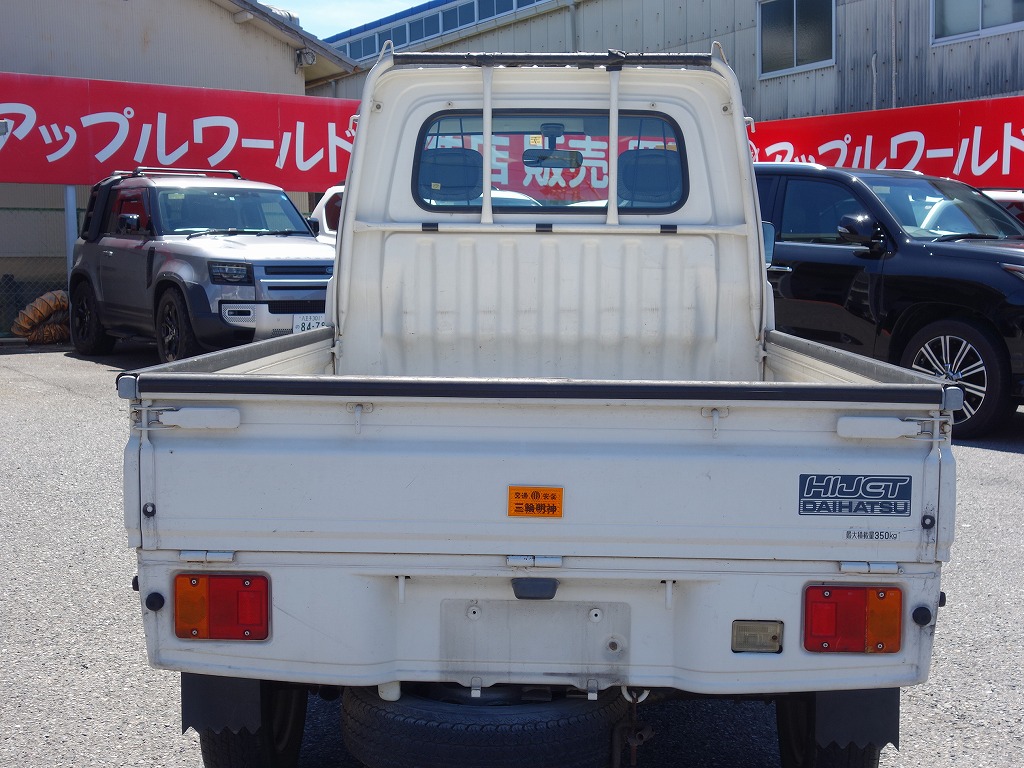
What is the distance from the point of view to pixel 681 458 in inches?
103

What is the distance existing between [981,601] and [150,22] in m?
18.3

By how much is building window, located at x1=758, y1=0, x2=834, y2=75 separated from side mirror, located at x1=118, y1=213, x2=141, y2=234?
1430 centimetres

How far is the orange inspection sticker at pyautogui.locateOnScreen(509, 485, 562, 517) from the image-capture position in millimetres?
2623

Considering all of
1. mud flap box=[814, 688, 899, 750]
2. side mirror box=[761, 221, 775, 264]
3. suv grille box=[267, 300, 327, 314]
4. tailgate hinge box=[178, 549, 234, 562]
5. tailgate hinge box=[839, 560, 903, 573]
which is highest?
side mirror box=[761, 221, 775, 264]

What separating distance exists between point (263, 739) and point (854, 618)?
1.61m

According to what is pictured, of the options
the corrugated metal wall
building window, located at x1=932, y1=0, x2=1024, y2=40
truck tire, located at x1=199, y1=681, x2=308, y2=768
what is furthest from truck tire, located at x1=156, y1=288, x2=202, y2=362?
building window, located at x1=932, y1=0, x2=1024, y2=40

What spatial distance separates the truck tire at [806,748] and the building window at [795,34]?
1997 cm

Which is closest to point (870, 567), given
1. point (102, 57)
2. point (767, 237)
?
point (767, 237)

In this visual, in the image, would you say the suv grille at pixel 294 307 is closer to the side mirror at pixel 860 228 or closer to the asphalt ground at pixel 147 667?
the asphalt ground at pixel 147 667

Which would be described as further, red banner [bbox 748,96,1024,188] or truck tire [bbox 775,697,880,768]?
red banner [bbox 748,96,1024,188]

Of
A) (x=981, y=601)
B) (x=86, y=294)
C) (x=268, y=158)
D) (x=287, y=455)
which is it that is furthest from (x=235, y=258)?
(x=287, y=455)

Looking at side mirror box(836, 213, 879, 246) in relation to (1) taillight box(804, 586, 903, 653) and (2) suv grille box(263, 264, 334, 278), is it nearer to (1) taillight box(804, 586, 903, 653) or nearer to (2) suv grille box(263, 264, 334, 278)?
(2) suv grille box(263, 264, 334, 278)

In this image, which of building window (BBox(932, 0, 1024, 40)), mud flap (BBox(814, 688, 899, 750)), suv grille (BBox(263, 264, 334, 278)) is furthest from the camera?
building window (BBox(932, 0, 1024, 40))

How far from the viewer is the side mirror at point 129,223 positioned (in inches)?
470
